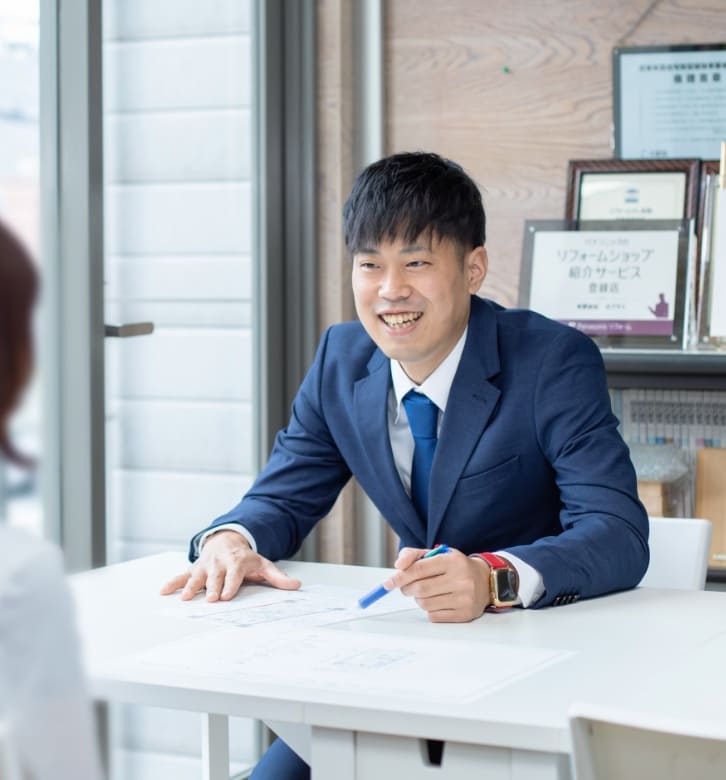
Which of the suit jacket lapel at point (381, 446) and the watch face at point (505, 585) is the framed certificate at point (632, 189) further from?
the watch face at point (505, 585)

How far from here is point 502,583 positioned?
158cm


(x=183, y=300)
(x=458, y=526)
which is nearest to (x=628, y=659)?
(x=458, y=526)

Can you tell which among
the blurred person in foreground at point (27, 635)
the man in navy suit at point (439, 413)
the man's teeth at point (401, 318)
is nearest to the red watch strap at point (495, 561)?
the man in navy suit at point (439, 413)

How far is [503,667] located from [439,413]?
723 millimetres

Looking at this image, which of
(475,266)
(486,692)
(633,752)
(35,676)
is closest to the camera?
(35,676)

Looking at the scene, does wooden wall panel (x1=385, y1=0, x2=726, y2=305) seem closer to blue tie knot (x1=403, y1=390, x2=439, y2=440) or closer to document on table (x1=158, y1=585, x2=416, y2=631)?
blue tie knot (x1=403, y1=390, x2=439, y2=440)

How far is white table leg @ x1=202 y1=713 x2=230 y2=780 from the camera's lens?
5.45ft

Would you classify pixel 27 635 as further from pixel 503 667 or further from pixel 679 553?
pixel 679 553

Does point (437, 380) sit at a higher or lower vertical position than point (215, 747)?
higher

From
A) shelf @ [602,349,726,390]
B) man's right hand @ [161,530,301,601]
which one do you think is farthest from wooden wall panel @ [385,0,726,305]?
man's right hand @ [161,530,301,601]

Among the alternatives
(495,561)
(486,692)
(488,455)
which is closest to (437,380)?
(488,455)

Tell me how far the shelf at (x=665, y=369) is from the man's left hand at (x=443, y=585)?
48.4 inches

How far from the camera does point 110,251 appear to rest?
8.00ft

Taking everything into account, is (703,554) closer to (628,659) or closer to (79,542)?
(628,659)
